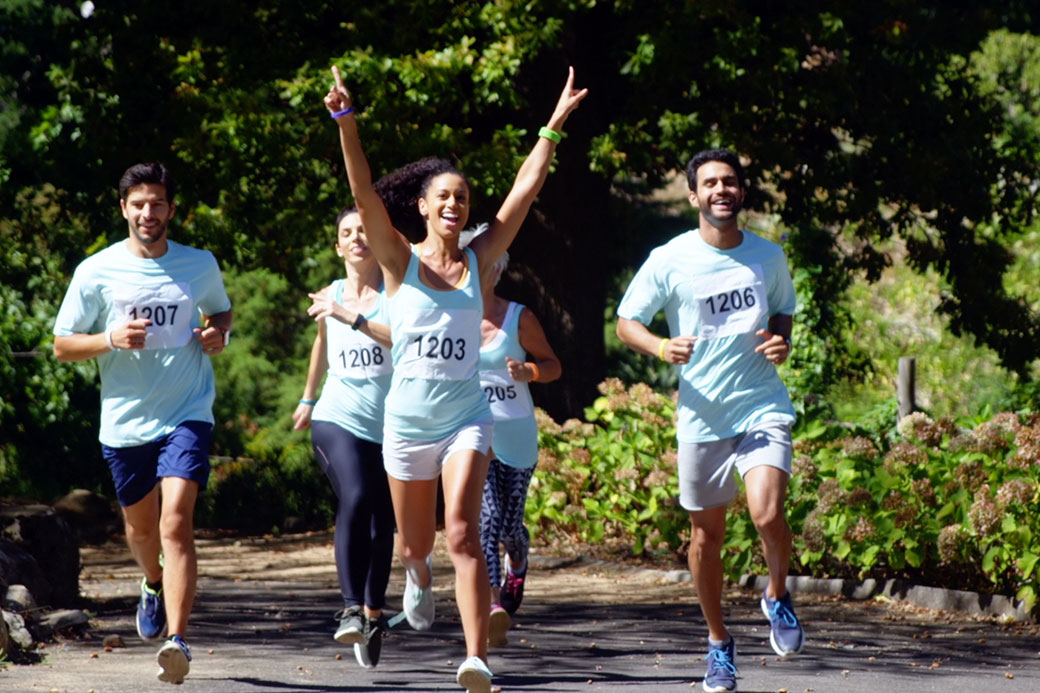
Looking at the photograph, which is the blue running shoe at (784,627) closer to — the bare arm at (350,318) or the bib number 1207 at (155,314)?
the bare arm at (350,318)

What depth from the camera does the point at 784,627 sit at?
673cm

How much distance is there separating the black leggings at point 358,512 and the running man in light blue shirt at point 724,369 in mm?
1295

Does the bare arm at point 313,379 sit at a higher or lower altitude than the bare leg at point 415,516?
higher

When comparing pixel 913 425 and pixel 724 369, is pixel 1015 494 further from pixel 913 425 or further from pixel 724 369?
pixel 724 369

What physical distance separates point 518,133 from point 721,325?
25.3 feet

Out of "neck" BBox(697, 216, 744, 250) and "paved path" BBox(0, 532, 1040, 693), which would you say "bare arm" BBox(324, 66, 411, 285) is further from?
"paved path" BBox(0, 532, 1040, 693)

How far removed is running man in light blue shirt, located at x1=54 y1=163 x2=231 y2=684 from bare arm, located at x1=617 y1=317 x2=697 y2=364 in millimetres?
1731

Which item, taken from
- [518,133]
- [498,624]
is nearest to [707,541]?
[498,624]

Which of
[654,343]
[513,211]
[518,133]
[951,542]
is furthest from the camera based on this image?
[518,133]

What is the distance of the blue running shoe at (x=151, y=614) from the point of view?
7.40 m

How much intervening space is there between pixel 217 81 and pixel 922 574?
821 centimetres

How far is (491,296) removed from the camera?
7.98 meters

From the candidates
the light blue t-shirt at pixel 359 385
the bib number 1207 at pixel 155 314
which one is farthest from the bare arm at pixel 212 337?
the light blue t-shirt at pixel 359 385

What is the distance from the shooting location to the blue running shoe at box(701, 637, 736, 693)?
670 centimetres
